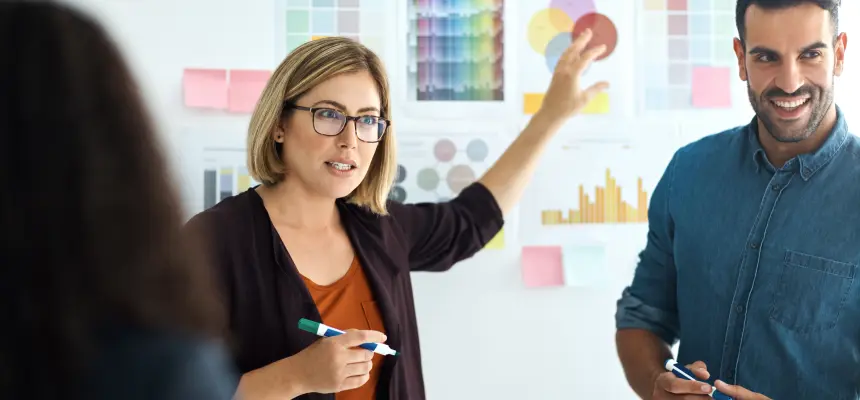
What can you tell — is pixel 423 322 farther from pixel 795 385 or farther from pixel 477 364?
pixel 795 385

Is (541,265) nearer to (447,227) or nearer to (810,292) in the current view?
(447,227)

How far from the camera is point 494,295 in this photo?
2.08 meters

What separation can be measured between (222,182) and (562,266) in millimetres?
932

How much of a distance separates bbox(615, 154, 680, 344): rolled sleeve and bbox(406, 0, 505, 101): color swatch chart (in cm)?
58

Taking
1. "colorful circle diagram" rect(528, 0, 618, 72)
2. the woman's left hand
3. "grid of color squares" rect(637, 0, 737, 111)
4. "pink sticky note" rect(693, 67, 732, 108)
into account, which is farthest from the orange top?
"pink sticky note" rect(693, 67, 732, 108)

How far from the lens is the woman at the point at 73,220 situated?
57 cm

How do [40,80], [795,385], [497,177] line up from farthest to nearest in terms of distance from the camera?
[497,177], [795,385], [40,80]

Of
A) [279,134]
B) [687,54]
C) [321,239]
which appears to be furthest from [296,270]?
[687,54]

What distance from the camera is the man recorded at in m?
1.37

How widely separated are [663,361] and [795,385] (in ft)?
→ 0.90

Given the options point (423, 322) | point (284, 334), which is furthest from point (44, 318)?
point (423, 322)

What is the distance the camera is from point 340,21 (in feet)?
6.70

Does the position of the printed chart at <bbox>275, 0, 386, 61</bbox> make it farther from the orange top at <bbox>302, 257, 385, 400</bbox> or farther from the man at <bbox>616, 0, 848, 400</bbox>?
the man at <bbox>616, 0, 848, 400</bbox>

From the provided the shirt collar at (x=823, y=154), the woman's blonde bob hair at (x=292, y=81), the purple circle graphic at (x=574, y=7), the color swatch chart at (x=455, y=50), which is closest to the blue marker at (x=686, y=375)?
the shirt collar at (x=823, y=154)
